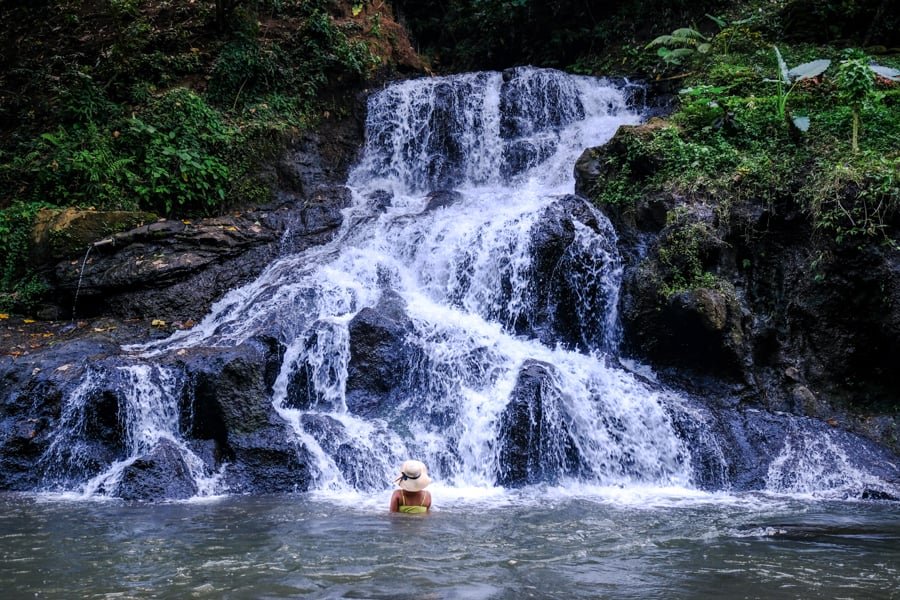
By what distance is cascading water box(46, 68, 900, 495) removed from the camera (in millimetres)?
8086

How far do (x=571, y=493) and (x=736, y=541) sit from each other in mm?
2388

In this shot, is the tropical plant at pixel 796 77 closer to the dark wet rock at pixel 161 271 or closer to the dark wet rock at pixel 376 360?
the dark wet rock at pixel 376 360

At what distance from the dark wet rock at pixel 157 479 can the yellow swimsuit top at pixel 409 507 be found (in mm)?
2452

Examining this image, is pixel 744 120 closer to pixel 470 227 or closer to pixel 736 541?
pixel 470 227

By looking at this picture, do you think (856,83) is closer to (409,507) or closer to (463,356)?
(463,356)

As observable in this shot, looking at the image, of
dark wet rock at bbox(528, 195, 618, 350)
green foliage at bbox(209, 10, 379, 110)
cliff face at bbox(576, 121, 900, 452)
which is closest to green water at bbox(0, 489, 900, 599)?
cliff face at bbox(576, 121, 900, 452)

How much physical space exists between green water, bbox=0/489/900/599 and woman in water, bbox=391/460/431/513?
153 millimetres

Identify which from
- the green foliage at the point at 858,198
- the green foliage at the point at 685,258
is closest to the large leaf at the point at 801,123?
the green foliage at the point at 858,198

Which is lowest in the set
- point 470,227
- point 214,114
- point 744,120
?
point 470,227

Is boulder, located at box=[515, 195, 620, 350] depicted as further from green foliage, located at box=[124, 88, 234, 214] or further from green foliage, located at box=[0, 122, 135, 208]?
green foliage, located at box=[0, 122, 135, 208]

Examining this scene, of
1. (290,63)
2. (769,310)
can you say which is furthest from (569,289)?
(290,63)

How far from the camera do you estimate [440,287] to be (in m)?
10.8

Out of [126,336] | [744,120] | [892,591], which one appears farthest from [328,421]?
[744,120]

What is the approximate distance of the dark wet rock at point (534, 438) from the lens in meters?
8.00
